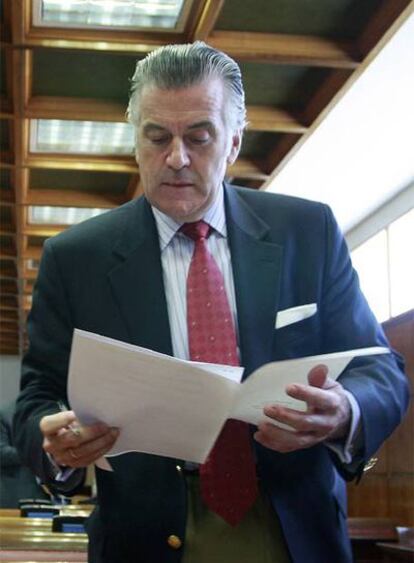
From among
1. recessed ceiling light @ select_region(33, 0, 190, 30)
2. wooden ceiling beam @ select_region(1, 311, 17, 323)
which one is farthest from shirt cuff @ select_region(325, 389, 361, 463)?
wooden ceiling beam @ select_region(1, 311, 17, 323)

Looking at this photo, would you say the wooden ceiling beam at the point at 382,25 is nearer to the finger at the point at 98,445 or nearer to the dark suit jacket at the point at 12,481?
the finger at the point at 98,445

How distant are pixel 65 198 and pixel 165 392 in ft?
30.7

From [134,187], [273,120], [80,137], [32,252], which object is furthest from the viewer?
[32,252]

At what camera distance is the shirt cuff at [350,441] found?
5.67ft

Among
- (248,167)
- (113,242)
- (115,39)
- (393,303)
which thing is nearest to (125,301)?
(113,242)

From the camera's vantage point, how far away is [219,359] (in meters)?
1.84

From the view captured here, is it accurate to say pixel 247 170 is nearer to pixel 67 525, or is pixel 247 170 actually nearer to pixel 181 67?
pixel 67 525

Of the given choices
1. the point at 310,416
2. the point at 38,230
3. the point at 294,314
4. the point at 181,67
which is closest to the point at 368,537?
the point at 294,314

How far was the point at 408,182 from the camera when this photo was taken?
404 inches

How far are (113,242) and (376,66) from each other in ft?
18.5

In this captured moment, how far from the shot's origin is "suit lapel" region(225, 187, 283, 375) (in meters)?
1.85

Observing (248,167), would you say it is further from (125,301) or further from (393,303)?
(125,301)

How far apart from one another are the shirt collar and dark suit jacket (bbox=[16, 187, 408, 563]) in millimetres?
20

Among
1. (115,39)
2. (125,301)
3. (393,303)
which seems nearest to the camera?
(125,301)
